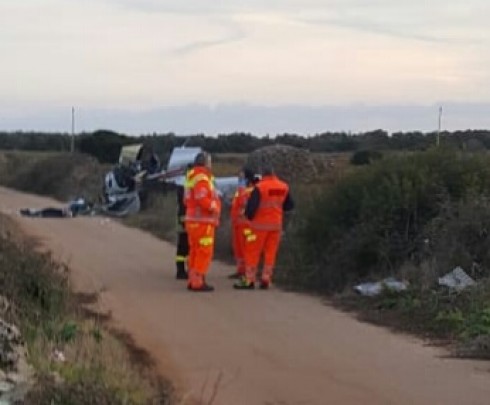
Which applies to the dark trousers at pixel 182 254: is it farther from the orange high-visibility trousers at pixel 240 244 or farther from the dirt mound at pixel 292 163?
the dirt mound at pixel 292 163

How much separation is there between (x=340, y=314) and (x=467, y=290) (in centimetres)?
166

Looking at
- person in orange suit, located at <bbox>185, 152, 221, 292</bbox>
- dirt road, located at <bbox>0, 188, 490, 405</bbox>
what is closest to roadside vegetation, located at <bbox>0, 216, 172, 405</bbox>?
dirt road, located at <bbox>0, 188, 490, 405</bbox>

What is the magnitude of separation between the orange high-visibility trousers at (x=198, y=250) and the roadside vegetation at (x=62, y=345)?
Result: 2.81 m

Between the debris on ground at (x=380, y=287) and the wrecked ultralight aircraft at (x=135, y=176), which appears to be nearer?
the debris on ground at (x=380, y=287)

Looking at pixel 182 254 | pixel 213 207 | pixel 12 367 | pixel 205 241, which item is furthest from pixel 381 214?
pixel 12 367

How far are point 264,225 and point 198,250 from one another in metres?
1.17

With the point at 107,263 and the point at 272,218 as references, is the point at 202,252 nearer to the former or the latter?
the point at 272,218

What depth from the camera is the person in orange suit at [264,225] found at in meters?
20.7

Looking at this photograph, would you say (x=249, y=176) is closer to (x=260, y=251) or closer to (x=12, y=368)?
(x=260, y=251)

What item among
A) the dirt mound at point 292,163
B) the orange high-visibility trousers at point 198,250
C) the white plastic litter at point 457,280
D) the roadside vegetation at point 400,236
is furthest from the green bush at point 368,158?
the white plastic litter at point 457,280

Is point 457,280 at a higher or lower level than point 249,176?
lower

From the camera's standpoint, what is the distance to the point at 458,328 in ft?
52.5

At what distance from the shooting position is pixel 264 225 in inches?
823

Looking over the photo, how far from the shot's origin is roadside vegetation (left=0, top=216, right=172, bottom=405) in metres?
9.47
